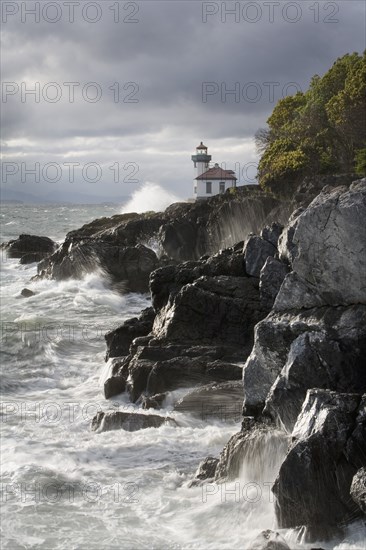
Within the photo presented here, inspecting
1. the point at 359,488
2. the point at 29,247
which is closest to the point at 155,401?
the point at 359,488

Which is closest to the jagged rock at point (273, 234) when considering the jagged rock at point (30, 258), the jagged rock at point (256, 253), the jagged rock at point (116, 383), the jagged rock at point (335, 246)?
the jagged rock at point (256, 253)

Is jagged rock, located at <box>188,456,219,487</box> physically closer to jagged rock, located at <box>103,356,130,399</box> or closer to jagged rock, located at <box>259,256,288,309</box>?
jagged rock, located at <box>103,356,130,399</box>

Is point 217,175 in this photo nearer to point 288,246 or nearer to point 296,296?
point 288,246

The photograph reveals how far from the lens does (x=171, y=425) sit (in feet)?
60.8

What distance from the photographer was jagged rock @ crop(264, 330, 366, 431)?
15.2 metres

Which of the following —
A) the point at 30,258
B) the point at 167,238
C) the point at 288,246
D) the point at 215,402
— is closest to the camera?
the point at 215,402

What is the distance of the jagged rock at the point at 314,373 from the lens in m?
15.2

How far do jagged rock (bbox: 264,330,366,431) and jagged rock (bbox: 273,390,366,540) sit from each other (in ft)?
6.16

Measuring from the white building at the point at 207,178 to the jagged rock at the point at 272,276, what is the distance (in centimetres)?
5886

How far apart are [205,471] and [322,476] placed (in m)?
3.60

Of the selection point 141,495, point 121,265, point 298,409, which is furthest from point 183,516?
point 121,265

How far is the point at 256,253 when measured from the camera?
80.1 feet

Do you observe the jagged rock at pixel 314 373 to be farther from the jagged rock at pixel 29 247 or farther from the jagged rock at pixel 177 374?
the jagged rock at pixel 29 247

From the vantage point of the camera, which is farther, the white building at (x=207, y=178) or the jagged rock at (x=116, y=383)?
the white building at (x=207, y=178)
